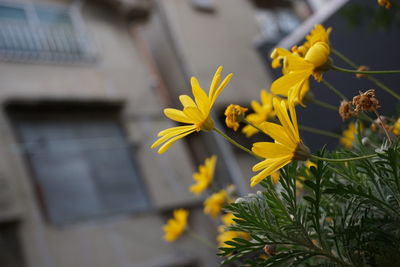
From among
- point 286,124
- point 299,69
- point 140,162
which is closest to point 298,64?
point 299,69

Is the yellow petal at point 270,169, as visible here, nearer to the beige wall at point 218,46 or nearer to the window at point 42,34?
the window at point 42,34

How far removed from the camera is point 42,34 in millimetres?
6715

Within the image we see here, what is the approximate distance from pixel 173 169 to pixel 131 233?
1177mm

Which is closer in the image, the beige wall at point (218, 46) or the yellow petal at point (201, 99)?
the yellow petal at point (201, 99)

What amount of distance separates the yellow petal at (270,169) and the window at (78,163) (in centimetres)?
485

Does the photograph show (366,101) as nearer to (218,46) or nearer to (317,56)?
(317,56)

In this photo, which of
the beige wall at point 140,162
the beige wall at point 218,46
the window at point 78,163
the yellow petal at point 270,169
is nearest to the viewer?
the yellow petal at point 270,169

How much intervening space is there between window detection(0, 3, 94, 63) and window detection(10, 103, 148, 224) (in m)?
0.78

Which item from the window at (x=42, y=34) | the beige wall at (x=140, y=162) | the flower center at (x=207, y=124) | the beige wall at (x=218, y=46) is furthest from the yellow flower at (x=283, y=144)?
the beige wall at (x=218, y=46)

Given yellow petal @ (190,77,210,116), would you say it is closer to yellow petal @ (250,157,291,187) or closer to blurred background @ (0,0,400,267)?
yellow petal @ (250,157,291,187)

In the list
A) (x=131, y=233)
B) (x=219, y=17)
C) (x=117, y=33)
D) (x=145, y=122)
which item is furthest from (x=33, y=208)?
(x=219, y=17)

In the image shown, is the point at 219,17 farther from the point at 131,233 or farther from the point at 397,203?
the point at 397,203

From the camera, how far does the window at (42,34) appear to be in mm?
6246

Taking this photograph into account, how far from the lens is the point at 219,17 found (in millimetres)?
8695
